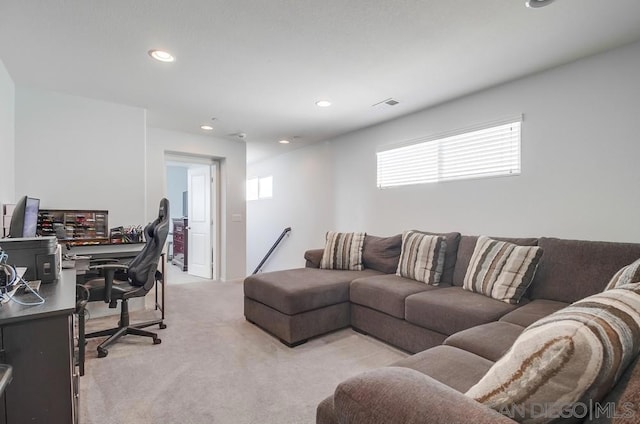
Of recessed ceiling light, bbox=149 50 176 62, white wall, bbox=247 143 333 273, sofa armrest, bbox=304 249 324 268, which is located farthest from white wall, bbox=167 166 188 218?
recessed ceiling light, bbox=149 50 176 62

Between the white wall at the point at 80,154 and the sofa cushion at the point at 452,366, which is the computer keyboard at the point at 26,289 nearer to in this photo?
the sofa cushion at the point at 452,366

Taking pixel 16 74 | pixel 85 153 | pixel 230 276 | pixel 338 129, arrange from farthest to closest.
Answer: pixel 230 276, pixel 338 129, pixel 85 153, pixel 16 74

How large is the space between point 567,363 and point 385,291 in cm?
203

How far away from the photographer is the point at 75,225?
3.18m

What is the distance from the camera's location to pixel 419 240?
9.91 feet

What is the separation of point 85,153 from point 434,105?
3.76 meters

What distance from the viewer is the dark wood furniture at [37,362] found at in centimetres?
104

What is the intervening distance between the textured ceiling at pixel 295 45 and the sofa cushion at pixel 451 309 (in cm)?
181

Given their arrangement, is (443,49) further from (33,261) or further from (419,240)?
(33,261)

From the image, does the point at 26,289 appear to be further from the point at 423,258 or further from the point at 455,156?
the point at 455,156

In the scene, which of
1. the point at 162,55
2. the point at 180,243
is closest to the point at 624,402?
the point at 162,55

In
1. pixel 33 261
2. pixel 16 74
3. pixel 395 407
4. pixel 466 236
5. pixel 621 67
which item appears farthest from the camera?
pixel 466 236

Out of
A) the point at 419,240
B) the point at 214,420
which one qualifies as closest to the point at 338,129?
the point at 419,240

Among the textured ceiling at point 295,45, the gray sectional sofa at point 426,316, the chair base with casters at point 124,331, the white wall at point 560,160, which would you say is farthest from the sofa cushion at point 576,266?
the chair base with casters at point 124,331
